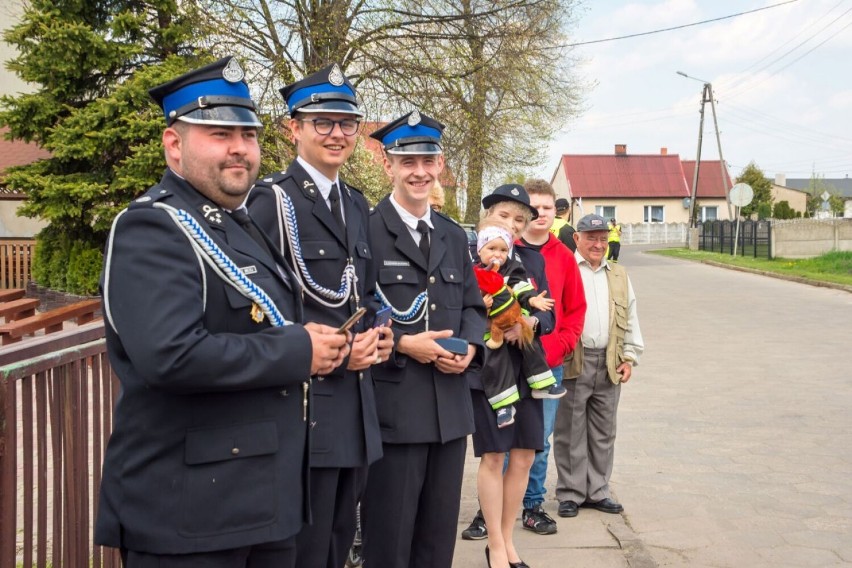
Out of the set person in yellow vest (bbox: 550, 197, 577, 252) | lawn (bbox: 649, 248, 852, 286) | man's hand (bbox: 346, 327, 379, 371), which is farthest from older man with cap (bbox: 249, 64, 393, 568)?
lawn (bbox: 649, 248, 852, 286)

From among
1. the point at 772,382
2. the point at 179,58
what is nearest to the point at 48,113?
the point at 179,58

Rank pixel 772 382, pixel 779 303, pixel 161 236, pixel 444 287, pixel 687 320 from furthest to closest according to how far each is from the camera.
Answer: pixel 779 303
pixel 687 320
pixel 772 382
pixel 444 287
pixel 161 236

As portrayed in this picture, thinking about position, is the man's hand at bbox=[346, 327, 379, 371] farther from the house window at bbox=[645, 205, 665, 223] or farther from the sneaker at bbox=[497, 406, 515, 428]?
the house window at bbox=[645, 205, 665, 223]

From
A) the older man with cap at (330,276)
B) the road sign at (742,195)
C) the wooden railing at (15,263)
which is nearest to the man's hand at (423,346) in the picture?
the older man with cap at (330,276)

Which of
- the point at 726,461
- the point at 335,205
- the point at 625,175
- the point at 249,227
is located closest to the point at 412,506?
the point at 335,205

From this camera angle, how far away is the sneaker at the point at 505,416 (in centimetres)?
436

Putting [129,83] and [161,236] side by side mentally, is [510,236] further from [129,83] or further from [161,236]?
[129,83]

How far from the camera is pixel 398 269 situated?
3.68 metres

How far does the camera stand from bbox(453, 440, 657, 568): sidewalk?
485cm

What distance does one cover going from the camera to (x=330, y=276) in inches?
126

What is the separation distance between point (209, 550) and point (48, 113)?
17059 mm

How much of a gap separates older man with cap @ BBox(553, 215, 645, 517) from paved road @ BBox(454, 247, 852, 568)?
0.80 ft

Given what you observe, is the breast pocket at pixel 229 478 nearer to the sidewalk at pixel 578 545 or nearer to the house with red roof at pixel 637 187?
the sidewalk at pixel 578 545

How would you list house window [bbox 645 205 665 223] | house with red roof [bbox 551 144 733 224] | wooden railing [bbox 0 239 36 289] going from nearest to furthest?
1. wooden railing [bbox 0 239 36 289]
2. house with red roof [bbox 551 144 733 224]
3. house window [bbox 645 205 665 223]
